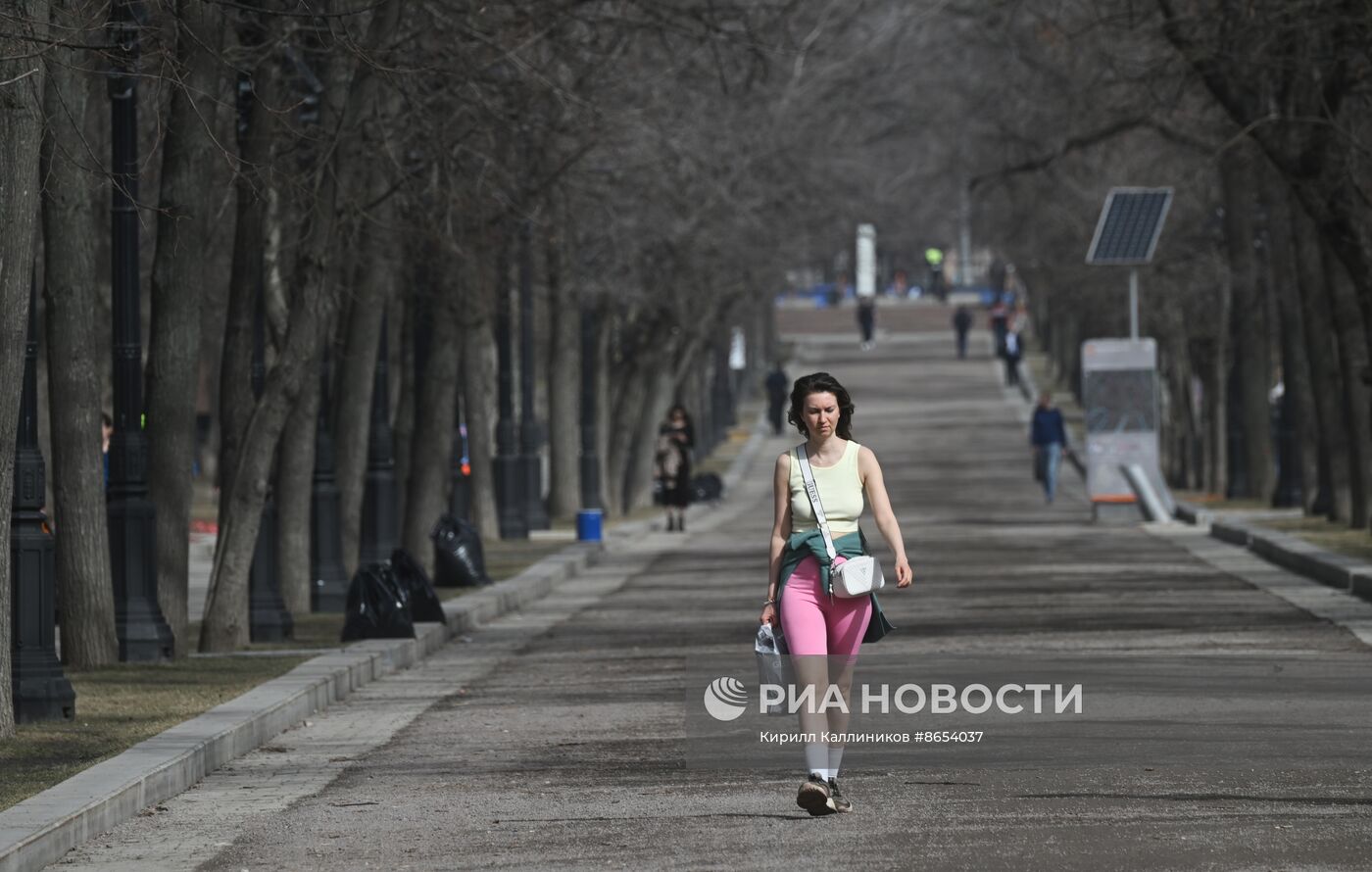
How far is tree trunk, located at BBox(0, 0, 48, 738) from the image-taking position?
477 inches

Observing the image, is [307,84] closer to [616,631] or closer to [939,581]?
[616,631]

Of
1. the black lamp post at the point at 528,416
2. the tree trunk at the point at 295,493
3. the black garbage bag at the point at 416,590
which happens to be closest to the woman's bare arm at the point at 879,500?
the black garbage bag at the point at 416,590

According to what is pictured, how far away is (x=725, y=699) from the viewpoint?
47.6 feet

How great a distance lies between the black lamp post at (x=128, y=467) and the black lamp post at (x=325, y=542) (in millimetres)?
5442

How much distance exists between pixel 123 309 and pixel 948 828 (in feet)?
29.5

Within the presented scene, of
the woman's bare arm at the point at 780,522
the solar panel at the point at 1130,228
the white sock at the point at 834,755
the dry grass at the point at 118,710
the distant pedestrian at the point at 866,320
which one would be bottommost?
the dry grass at the point at 118,710

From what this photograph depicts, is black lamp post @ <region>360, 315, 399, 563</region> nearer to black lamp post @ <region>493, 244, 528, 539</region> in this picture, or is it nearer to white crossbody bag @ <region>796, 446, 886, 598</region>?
black lamp post @ <region>493, 244, 528, 539</region>

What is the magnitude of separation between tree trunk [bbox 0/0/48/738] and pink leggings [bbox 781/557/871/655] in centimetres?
438

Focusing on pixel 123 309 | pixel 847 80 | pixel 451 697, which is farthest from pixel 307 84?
pixel 847 80

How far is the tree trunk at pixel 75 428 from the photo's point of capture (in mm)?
15891

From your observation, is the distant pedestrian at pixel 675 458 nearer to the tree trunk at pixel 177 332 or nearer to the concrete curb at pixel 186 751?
the concrete curb at pixel 186 751

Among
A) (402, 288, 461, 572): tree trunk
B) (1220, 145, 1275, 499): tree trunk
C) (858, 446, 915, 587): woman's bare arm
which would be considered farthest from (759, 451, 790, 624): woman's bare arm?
(1220, 145, 1275, 499): tree trunk

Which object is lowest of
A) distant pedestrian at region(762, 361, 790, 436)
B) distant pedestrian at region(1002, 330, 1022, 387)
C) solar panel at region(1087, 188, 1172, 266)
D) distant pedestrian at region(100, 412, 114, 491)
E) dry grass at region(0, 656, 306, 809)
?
dry grass at region(0, 656, 306, 809)

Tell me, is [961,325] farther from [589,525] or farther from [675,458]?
[589,525]
